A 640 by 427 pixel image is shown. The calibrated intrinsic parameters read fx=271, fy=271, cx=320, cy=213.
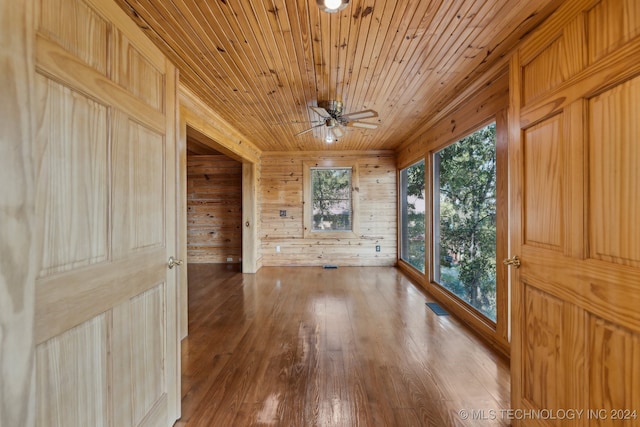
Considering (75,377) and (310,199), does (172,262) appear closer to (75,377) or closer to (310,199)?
(75,377)

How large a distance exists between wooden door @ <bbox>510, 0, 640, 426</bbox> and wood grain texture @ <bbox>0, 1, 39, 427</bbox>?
1957 mm

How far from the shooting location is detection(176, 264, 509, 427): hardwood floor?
169 cm

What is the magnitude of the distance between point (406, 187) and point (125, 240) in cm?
508

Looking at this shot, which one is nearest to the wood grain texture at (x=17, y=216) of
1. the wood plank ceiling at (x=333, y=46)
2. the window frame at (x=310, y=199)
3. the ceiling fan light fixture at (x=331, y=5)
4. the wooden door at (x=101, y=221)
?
the wooden door at (x=101, y=221)

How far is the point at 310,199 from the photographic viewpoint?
5.93 m

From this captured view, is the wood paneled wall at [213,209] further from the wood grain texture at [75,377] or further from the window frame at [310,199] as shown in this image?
the wood grain texture at [75,377]

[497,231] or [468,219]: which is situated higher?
[468,219]

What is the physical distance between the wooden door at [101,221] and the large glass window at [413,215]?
13.0 ft

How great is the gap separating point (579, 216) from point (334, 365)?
187 centimetres

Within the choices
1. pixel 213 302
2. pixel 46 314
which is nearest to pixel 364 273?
pixel 213 302

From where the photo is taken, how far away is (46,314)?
84cm

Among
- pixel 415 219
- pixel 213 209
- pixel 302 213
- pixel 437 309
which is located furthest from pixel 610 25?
pixel 213 209

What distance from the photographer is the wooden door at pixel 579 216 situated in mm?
992

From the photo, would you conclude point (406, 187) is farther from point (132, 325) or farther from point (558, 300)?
point (132, 325)
